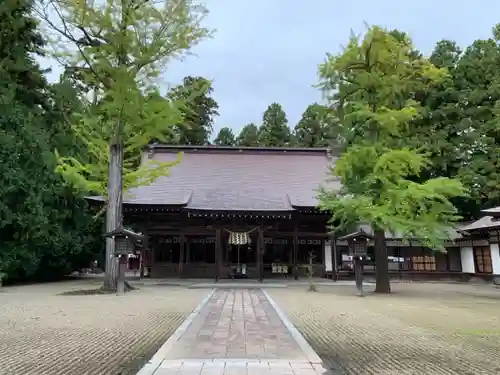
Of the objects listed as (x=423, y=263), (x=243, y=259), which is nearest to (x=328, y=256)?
(x=243, y=259)

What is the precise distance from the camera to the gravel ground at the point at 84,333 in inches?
187

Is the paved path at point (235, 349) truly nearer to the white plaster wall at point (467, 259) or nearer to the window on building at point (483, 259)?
A: the window on building at point (483, 259)

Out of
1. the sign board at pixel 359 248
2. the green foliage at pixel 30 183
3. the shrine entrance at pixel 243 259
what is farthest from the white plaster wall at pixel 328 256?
the green foliage at pixel 30 183

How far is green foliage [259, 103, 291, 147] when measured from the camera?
157 ft

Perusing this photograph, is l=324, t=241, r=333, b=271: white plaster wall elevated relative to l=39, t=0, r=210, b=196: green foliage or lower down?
lower down

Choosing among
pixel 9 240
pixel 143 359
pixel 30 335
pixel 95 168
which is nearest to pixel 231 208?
pixel 95 168

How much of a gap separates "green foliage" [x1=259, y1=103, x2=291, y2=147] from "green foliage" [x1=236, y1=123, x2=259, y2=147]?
27.1 inches

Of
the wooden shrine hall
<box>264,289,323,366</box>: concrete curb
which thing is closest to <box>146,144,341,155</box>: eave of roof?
the wooden shrine hall

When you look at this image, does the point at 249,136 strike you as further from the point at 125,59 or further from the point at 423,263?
the point at 125,59

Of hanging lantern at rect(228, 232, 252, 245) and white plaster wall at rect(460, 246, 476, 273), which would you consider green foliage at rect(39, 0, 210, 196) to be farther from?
white plaster wall at rect(460, 246, 476, 273)

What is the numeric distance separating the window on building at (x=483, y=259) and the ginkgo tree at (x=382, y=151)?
9.74 meters

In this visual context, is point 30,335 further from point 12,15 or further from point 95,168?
point 12,15

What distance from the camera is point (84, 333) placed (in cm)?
679

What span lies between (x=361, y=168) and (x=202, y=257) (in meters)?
10.8
